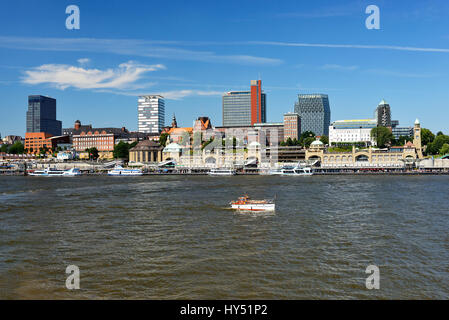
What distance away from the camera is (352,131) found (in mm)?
197750

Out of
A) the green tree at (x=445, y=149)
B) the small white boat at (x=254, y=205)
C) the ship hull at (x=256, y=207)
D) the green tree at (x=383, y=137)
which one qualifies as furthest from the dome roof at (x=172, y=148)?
the ship hull at (x=256, y=207)

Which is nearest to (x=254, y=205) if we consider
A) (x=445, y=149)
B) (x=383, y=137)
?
(x=445, y=149)

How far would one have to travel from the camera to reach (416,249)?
24.8 metres

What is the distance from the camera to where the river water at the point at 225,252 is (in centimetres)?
1831

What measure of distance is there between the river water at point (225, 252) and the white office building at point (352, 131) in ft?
521

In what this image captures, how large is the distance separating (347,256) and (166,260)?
11.1 meters

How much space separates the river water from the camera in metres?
18.3

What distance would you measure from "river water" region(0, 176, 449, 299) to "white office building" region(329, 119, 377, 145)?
6252 inches

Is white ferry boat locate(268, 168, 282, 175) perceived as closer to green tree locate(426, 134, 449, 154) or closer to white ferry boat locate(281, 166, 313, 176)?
white ferry boat locate(281, 166, 313, 176)

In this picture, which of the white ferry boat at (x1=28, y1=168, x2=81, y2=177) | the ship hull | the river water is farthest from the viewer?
the white ferry boat at (x1=28, y1=168, x2=81, y2=177)

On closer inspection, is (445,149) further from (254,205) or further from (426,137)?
(254,205)

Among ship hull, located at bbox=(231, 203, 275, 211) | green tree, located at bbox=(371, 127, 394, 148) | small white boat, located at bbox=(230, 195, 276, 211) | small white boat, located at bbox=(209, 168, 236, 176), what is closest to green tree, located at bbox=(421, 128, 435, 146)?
green tree, located at bbox=(371, 127, 394, 148)

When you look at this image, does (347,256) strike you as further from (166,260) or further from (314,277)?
(166,260)
